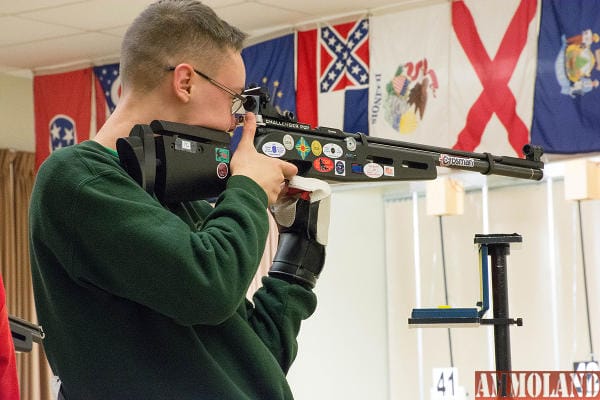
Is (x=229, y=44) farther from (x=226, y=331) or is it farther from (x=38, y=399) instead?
(x=38, y=399)

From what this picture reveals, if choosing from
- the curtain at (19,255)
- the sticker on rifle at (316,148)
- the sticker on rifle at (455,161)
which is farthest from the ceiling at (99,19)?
the sticker on rifle at (316,148)

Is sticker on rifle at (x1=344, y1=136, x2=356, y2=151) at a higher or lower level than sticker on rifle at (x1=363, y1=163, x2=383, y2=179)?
higher

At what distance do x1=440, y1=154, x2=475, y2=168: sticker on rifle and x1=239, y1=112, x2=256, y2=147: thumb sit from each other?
61 centimetres

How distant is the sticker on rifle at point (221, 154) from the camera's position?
1553 millimetres

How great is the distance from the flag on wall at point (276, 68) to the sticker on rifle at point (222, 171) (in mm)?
4286

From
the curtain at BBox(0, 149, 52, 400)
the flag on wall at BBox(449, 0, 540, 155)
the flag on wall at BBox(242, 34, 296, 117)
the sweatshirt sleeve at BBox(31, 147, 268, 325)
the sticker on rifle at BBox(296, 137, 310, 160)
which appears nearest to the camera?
the sweatshirt sleeve at BBox(31, 147, 268, 325)

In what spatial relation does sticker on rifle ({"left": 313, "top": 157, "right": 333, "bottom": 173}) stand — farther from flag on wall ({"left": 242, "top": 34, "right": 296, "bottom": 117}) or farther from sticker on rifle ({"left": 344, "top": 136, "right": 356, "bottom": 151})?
flag on wall ({"left": 242, "top": 34, "right": 296, "bottom": 117})

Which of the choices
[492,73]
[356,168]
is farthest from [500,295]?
[492,73]

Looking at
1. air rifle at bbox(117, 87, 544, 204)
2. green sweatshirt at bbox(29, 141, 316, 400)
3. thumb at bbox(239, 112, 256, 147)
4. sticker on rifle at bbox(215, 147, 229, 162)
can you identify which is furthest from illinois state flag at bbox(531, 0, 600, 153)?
green sweatshirt at bbox(29, 141, 316, 400)

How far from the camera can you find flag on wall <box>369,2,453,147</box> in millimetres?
5312

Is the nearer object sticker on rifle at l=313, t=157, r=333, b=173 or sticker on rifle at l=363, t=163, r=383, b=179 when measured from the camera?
sticker on rifle at l=313, t=157, r=333, b=173

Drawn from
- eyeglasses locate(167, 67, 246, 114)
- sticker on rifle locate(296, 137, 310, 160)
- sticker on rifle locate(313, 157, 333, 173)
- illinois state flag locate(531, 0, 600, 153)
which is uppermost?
illinois state flag locate(531, 0, 600, 153)

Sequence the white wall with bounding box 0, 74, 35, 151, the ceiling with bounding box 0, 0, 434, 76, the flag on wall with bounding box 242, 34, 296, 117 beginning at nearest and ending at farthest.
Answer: the ceiling with bounding box 0, 0, 434, 76 → the flag on wall with bounding box 242, 34, 296, 117 → the white wall with bounding box 0, 74, 35, 151

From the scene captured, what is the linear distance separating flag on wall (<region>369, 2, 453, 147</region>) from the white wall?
9.89ft
